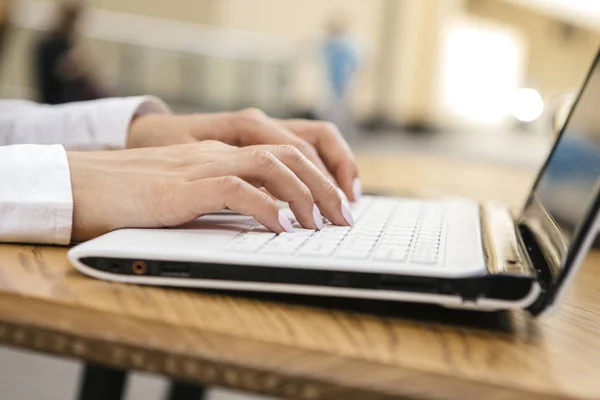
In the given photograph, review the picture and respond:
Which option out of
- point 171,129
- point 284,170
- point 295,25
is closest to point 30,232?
point 284,170

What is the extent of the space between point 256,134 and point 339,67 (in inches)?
258

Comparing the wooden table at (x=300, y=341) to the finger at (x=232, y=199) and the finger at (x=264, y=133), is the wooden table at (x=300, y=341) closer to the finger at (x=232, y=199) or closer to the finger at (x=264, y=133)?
the finger at (x=232, y=199)

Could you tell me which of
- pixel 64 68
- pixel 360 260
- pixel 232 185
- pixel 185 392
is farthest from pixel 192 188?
pixel 64 68

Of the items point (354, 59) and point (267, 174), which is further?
point (354, 59)

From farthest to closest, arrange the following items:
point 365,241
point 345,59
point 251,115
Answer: point 345,59, point 251,115, point 365,241

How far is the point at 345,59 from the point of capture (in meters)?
7.18

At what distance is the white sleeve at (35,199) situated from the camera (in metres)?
0.53

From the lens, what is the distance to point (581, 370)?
364mm

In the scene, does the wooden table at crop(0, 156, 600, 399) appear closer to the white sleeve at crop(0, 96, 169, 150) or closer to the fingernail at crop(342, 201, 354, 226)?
the fingernail at crop(342, 201, 354, 226)

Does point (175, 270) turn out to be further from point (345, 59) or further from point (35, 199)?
point (345, 59)

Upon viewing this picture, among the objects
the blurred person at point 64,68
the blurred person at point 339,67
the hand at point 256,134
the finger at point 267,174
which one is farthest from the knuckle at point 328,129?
the blurred person at point 339,67

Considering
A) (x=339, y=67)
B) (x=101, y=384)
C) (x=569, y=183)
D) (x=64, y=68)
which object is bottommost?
(x=64, y=68)

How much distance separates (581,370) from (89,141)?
584 mm

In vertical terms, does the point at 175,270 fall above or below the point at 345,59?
above
